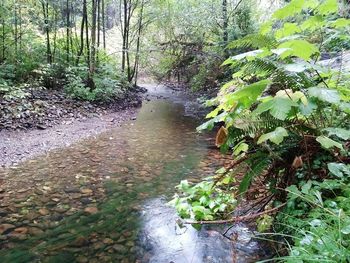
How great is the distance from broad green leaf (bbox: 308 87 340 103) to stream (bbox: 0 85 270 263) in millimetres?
1468

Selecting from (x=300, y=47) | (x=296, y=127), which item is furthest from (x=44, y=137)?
(x=300, y=47)

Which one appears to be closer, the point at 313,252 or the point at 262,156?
the point at 313,252

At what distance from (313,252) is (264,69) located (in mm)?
1577

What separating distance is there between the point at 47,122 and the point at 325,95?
852cm

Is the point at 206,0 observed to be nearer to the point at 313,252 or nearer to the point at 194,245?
the point at 194,245

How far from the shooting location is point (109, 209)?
4.34 m

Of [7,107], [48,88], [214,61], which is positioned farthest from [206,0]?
[7,107]

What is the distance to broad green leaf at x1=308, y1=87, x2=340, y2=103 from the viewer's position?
239 cm

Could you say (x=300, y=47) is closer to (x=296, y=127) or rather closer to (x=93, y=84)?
(x=296, y=127)

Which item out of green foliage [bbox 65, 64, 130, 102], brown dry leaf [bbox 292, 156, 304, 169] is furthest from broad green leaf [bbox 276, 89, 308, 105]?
green foliage [bbox 65, 64, 130, 102]

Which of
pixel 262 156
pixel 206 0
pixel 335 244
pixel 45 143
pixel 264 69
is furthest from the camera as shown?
pixel 206 0

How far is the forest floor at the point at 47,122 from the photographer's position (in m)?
Result: 7.39

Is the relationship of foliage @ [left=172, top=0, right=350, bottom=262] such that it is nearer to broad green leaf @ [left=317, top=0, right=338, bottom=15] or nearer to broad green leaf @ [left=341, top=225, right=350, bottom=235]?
broad green leaf @ [left=317, top=0, right=338, bottom=15]

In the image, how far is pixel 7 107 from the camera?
9031mm
